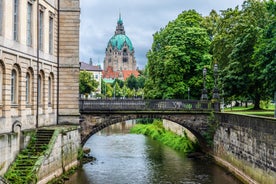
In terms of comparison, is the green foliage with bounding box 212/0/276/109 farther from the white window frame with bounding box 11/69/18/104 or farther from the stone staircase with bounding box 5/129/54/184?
the white window frame with bounding box 11/69/18/104

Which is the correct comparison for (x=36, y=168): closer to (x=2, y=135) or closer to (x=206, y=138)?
(x=2, y=135)

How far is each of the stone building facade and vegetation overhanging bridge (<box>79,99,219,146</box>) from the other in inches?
79.2

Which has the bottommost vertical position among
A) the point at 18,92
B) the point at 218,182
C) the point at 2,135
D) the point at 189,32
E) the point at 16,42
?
the point at 218,182

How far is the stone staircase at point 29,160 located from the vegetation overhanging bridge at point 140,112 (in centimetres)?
775

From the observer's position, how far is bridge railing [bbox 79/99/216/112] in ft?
112

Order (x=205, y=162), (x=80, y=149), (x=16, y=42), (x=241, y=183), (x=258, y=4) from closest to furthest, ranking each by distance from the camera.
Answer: (x=16, y=42)
(x=241, y=183)
(x=80, y=149)
(x=205, y=162)
(x=258, y=4)

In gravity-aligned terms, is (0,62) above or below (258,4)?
below

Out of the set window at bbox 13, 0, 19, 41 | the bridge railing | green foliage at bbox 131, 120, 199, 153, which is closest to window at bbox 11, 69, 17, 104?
window at bbox 13, 0, 19, 41

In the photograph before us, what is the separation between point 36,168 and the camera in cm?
2188

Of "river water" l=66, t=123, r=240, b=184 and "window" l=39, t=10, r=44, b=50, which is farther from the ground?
"window" l=39, t=10, r=44, b=50

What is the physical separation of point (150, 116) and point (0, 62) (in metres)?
15.2

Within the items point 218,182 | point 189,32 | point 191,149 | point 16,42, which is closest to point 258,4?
point 189,32

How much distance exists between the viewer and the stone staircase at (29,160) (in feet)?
68.7

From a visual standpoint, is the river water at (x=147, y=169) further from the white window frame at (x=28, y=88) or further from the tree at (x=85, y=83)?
the tree at (x=85, y=83)
